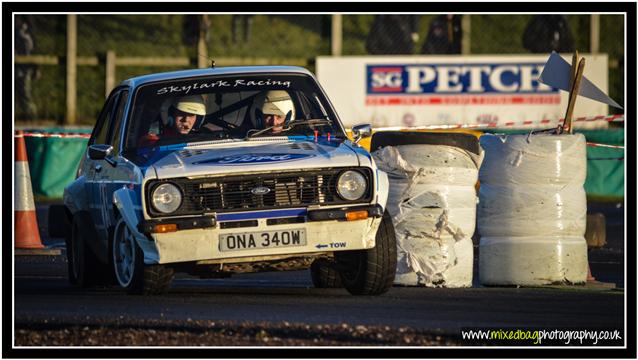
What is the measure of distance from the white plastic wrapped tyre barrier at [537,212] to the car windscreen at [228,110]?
1.24 metres

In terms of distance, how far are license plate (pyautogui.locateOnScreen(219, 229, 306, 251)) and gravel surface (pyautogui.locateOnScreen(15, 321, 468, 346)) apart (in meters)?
1.04

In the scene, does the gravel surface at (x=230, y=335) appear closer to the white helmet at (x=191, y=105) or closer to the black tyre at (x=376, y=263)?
the black tyre at (x=376, y=263)

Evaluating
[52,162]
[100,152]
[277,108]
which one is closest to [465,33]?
[52,162]

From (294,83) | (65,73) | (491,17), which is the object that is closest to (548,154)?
(294,83)

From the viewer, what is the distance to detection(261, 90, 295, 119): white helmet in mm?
10547

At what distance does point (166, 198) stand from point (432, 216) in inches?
81.8

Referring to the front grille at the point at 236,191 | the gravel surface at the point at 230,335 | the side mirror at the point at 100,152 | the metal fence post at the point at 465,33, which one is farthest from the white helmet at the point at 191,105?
the metal fence post at the point at 465,33

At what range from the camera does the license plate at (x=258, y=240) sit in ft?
30.3

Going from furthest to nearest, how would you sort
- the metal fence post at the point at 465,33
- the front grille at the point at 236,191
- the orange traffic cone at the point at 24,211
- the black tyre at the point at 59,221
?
the metal fence post at the point at 465,33 < the orange traffic cone at the point at 24,211 < the black tyre at the point at 59,221 < the front grille at the point at 236,191

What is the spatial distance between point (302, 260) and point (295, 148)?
2.49ft

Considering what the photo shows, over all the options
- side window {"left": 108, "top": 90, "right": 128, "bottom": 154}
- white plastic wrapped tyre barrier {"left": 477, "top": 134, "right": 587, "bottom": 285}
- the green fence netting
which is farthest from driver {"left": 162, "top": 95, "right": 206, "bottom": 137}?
the green fence netting

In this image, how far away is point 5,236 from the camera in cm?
1318

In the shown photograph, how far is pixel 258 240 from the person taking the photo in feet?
30.3

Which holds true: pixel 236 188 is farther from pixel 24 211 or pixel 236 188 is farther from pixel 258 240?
pixel 24 211
